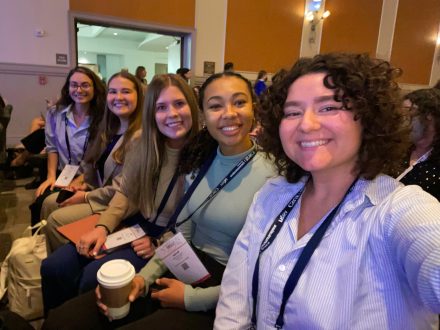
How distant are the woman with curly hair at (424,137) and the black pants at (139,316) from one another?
1164 millimetres

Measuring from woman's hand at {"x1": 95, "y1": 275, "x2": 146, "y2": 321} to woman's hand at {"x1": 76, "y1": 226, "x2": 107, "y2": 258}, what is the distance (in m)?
0.32

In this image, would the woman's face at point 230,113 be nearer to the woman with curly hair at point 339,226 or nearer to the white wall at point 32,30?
the woman with curly hair at point 339,226

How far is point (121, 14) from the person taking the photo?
19.7 ft

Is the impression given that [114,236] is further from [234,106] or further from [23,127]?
[23,127]

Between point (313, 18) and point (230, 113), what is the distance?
7555 millimetres

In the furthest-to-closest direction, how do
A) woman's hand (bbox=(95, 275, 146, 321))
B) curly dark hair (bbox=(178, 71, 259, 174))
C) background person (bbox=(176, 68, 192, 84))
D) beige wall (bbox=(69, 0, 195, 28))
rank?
background person (bbox=(176, 68, 192, 84)) < beige wall (bbox=(69, 0, 195, 28)) < curly dark hair (bbox=(178, 71, 259, 174)) < woman's hand (bbox=(95, 275, 146, 321))

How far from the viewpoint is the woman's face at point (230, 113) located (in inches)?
52.6

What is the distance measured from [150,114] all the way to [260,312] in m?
1.16

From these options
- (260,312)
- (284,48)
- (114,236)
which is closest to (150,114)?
(114,236)

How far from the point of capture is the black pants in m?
1.10

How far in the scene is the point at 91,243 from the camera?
4.96 ft

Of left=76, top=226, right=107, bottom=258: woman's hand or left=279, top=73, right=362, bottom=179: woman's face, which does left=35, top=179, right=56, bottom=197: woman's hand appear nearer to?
left=76, top=226, right=107, bottom=258: woman's hand

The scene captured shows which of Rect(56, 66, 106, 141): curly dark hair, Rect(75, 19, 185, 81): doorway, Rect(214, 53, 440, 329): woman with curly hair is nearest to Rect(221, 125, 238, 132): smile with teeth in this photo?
Rect(214, 53, 440, 329): woman with curly hair

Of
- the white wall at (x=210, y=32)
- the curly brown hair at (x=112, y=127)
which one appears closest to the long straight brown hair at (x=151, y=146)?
the curly brown hair at (x=112, y=127)
